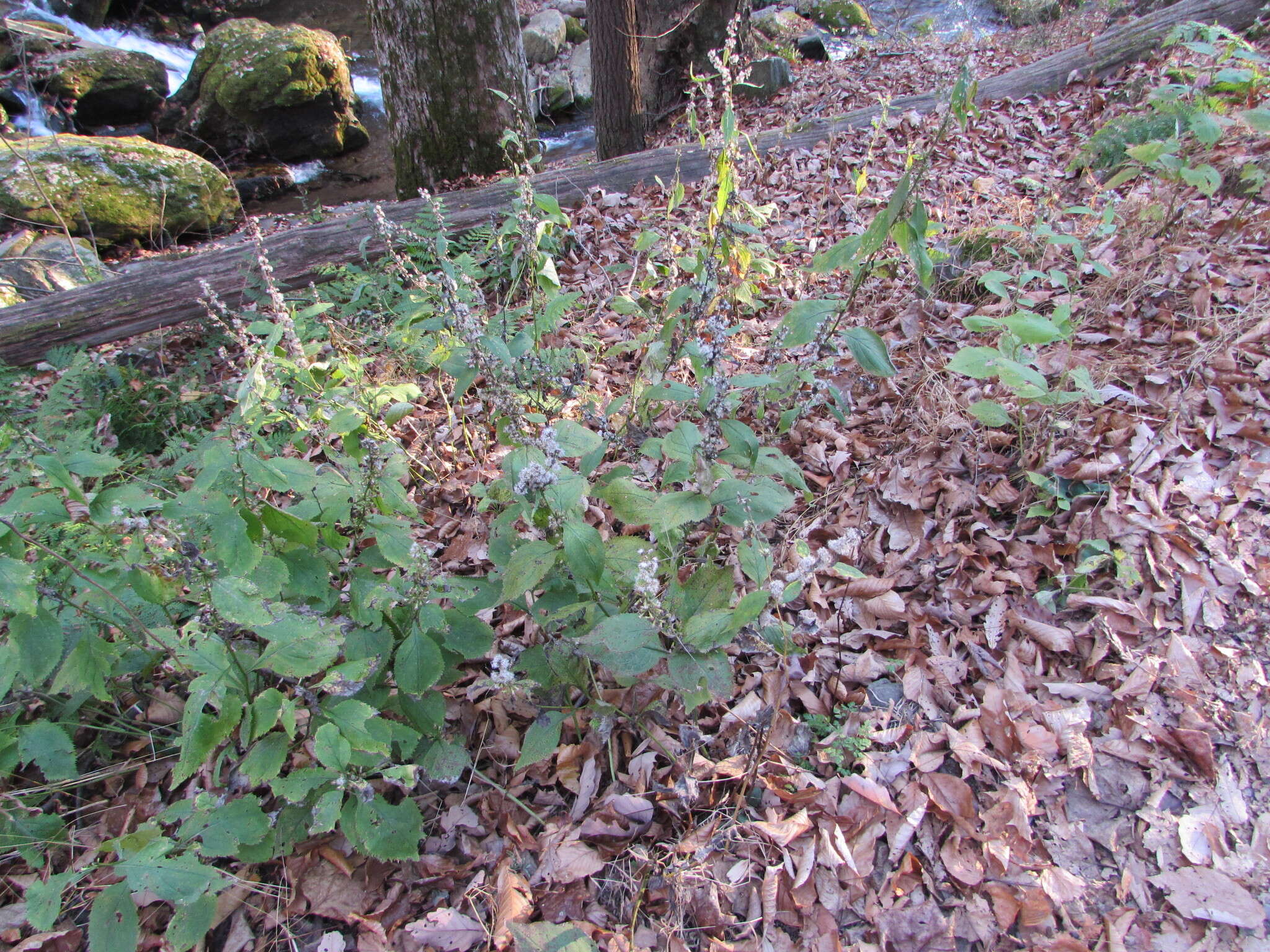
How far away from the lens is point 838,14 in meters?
12.3

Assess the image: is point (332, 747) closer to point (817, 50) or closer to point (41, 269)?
point (41, 269)

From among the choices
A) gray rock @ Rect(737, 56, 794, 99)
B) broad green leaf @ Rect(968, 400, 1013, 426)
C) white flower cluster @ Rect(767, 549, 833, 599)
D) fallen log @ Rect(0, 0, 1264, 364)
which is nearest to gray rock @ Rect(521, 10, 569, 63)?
gray rock @ Rect(737, 56, 794, 99)

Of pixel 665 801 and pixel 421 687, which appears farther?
pixel 665 801

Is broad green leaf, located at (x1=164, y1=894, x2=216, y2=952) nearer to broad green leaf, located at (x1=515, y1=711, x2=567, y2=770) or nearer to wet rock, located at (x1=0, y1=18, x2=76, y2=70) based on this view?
broad green leaf, located at (x1=515, y1=711, x2=567, y2=770)

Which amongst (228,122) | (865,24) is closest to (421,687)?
(228,122)

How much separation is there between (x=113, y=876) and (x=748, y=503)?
2264 mm

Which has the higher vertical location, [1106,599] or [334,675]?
[334,675]

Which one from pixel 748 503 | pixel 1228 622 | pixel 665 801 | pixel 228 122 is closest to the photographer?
pixel 748 503

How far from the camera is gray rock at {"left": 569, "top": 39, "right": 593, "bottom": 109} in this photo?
38.8ft

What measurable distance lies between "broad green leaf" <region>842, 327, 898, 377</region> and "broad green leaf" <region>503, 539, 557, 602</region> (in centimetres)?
112

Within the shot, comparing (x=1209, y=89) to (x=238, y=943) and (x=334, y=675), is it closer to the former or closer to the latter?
(x=334, y=675)

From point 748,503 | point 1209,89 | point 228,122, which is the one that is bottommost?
point 748,503

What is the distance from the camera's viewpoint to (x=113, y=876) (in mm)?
2018

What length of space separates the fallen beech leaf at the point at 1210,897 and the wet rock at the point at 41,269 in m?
7.35
